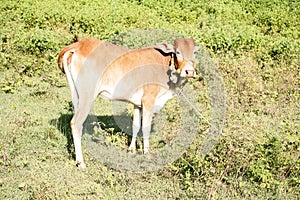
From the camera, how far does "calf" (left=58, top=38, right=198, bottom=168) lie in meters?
5.61

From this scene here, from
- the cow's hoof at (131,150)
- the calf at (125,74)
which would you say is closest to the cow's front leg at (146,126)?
the calf at (125,74)

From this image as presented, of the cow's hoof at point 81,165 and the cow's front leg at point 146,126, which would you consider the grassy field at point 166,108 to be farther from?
the cow's front leg at point 146,126

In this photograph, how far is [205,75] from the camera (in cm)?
898

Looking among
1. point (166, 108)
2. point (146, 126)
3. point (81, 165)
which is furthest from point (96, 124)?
point (166, 108)

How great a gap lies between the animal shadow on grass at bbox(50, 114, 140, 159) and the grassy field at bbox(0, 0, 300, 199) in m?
0.03

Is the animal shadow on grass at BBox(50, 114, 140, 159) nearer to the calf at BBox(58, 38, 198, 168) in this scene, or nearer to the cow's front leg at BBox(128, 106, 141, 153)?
the cow's front leg at BBox(128, 106, 141, 153)

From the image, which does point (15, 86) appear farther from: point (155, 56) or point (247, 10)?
point (247, 10)

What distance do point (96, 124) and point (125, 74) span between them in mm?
980

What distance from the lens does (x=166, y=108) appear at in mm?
7375

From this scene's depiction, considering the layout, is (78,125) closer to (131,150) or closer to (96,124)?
(131,150)

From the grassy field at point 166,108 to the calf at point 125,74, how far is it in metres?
0.52

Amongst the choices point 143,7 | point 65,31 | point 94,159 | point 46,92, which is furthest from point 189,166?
point 143,7

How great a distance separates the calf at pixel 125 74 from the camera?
5.61 meters

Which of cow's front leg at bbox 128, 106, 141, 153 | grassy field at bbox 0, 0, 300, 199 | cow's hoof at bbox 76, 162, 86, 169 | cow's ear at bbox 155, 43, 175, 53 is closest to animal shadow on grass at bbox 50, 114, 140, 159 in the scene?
grassy field at bbox 0, 0, 300, 199
